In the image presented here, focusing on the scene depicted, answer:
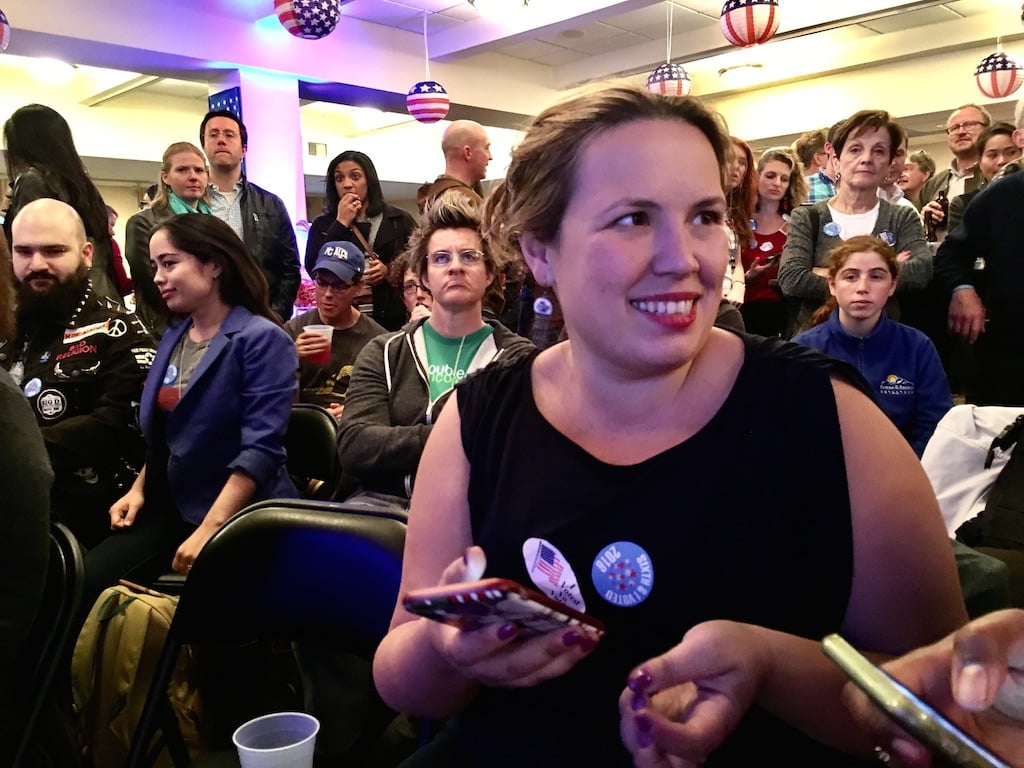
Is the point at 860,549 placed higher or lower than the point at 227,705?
higher

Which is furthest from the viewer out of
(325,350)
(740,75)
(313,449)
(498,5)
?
(740,75)

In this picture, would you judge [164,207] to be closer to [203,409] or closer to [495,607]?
[203,409]

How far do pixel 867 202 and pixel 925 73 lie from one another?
A: 7.07m

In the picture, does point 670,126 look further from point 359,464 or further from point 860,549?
point 359,464

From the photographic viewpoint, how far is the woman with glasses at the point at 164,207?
3406 millimetres

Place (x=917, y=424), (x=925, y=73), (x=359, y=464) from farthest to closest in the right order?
(x=925, y=73) → (x=917, y=424) → (x=359, y=464)

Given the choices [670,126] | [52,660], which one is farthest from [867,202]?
[52,660]

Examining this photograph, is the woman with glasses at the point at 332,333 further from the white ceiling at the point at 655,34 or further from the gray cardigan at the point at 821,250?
the white ceiling at the point at 655,34

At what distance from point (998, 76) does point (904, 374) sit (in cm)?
440

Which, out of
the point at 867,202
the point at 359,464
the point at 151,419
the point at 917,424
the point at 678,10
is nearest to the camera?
the point at 359,464

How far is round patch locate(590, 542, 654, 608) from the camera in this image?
915 millimetres

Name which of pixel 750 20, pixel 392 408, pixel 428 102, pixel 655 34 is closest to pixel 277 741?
pixel 392 408

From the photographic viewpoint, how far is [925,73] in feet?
28.8

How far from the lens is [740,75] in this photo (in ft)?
31.5
